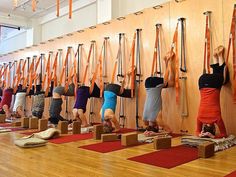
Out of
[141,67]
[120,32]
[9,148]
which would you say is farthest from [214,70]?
[9,148]

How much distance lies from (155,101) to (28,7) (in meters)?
6.75

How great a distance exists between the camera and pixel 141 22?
5824mm

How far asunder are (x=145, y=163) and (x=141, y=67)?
316 centimetres

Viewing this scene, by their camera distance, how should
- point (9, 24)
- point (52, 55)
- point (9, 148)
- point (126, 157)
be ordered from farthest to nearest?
point (9, 24), point (52, 55), point (9, 148), point (126, 157)

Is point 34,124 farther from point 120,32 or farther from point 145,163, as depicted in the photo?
point 145,163

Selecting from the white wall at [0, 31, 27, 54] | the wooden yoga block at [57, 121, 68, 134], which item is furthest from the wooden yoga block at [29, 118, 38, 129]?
the white wall at [0, 31, 27, 54]

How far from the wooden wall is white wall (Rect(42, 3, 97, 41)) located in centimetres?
170

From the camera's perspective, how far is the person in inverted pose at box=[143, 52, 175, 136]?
462 cm

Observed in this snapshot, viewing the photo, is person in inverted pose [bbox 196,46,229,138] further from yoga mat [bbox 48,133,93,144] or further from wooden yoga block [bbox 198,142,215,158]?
yoga mat [bbox 48,133,93,144]

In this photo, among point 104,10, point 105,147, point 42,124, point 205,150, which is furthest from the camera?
point 104,10

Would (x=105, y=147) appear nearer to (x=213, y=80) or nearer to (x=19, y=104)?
(x=213, y=80)

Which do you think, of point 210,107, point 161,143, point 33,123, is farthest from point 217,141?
point 33,123

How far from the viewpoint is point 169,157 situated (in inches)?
123

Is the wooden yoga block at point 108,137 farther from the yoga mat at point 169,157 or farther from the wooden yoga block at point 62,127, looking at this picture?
the wooden yoga block at point 62,127
